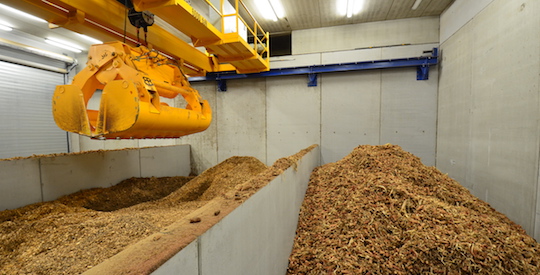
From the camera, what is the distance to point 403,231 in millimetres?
2682

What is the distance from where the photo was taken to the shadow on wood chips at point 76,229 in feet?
6.52

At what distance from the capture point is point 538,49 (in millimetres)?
3061

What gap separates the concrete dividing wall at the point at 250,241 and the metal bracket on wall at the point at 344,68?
16.3 feet

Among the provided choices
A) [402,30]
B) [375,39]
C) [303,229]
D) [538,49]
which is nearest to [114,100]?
[303,229]

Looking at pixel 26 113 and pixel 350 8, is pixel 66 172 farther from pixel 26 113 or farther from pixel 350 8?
pixel 350 8

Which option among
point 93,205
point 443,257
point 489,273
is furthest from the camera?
point 93,205

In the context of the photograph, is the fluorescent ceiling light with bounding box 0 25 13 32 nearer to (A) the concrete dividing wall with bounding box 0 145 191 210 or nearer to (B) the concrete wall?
(B) the concrete wall

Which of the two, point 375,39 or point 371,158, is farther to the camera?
point 375,39

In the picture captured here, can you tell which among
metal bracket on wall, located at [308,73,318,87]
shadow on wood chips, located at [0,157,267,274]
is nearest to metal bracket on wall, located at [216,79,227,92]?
metal bracket on wall, located at [308,73,318,87]

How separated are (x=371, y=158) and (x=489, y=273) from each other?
2.47 metres

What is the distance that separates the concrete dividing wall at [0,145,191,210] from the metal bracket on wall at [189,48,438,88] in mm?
3300

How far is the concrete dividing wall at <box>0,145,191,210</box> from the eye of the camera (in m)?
3.81

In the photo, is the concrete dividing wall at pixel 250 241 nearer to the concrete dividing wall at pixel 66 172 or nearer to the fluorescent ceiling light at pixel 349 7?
the concrete dividing wall at pixel 66 172

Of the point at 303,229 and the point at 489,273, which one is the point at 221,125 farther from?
the point at 489,273
